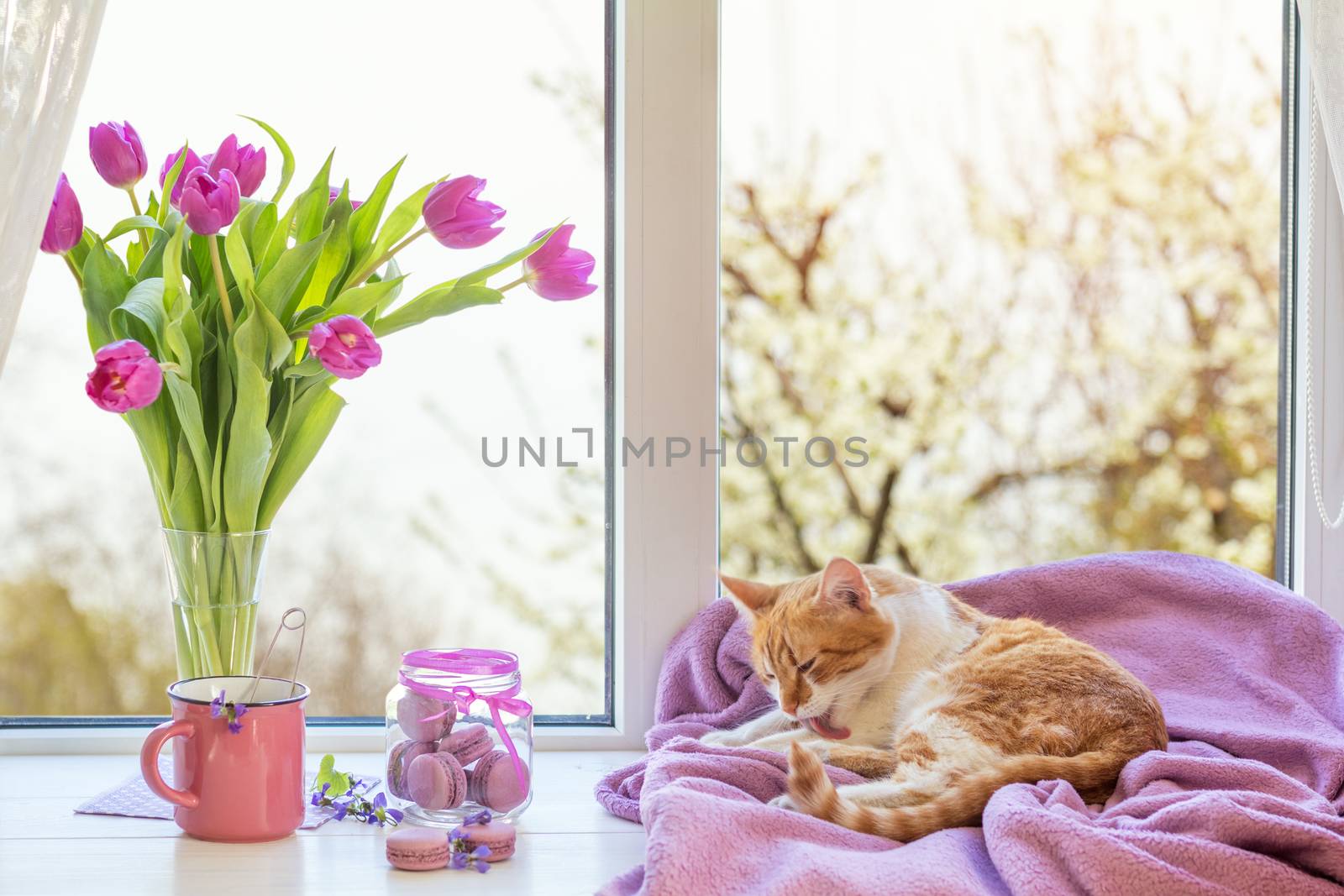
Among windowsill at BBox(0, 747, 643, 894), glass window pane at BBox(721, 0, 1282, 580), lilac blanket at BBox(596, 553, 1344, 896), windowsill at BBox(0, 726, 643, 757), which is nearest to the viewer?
lilac blanket at BBox(596, 553, 1344, 896)

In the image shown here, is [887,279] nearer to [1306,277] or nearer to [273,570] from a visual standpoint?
[1306,277]

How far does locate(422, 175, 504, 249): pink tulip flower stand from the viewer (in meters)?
1.17

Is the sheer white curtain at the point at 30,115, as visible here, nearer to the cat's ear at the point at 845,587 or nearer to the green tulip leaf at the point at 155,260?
the green tulip leaf at the point at 155,260

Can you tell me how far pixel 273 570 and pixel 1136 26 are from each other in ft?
4.64

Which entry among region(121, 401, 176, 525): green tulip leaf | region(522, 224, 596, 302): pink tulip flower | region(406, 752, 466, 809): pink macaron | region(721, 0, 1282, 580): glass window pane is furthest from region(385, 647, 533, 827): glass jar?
region(721, 0, 1282, 580): glass window pane

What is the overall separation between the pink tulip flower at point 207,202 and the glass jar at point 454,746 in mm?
460

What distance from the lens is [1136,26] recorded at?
61.9 inches

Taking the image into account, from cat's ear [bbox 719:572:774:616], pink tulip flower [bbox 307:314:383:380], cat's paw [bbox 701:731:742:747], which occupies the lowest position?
cat's paw [bbox 701:731:742:747]

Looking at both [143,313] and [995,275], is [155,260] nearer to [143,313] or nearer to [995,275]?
[143,313]

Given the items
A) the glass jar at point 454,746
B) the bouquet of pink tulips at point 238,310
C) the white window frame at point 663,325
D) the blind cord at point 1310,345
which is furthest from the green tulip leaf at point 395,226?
the blind cord at point 1310,345

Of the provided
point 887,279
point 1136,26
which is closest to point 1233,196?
point 1136,26

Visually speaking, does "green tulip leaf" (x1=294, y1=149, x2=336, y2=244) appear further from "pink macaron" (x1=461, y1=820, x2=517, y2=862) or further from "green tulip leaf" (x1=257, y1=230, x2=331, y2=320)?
"pink macaron" (x1=461, y1=820, x2=517, y2=862)

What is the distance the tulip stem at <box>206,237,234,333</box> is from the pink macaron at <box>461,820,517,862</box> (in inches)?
22.1

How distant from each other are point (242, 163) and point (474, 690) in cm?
62
